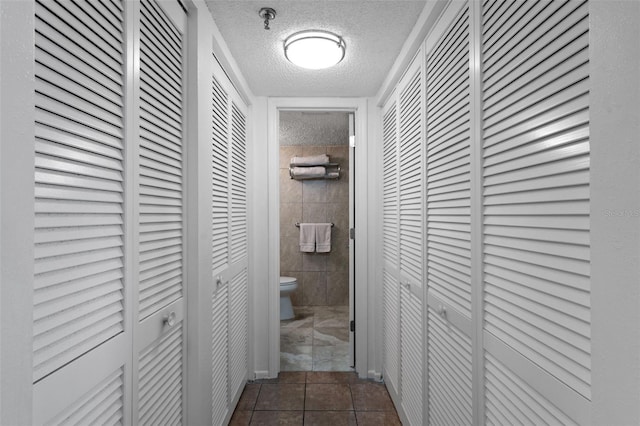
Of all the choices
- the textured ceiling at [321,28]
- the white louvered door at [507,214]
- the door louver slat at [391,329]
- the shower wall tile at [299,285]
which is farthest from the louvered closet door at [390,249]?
the shower wall tile at [299,285]

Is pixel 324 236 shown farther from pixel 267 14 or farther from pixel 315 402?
pixel 267 14

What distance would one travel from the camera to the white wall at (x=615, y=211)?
539 mm

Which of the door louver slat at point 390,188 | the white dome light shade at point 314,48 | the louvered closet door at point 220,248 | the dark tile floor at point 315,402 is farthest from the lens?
the door louver slat at point 390,188

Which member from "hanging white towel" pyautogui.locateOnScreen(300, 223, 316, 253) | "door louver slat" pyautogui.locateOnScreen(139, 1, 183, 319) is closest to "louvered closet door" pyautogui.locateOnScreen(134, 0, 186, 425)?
"door louver slat" pyautogui.locateOnScreen(139, 1, 183, 319)

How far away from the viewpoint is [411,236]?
6.47 ft

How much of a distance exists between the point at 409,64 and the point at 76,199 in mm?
1746

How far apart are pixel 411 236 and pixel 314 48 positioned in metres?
1.08

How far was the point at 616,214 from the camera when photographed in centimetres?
57

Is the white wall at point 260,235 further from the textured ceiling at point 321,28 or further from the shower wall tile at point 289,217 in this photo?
the shower wall tile at point 289,217

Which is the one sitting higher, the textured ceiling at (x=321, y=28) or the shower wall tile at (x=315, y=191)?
the textured ceiling at (x=321, y=28)

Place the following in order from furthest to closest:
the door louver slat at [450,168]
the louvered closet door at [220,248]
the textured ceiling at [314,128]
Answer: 1. the textured ceiling at [314,128]
2. the louvered closet door at [220,248]
3. the door louver slat at [450,168]

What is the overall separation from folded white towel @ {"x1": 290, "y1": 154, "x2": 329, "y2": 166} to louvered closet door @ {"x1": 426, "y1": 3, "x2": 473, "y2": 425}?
2.73m

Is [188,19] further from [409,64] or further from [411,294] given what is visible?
[411,294]

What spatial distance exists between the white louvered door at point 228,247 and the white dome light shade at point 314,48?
15.6 inches
